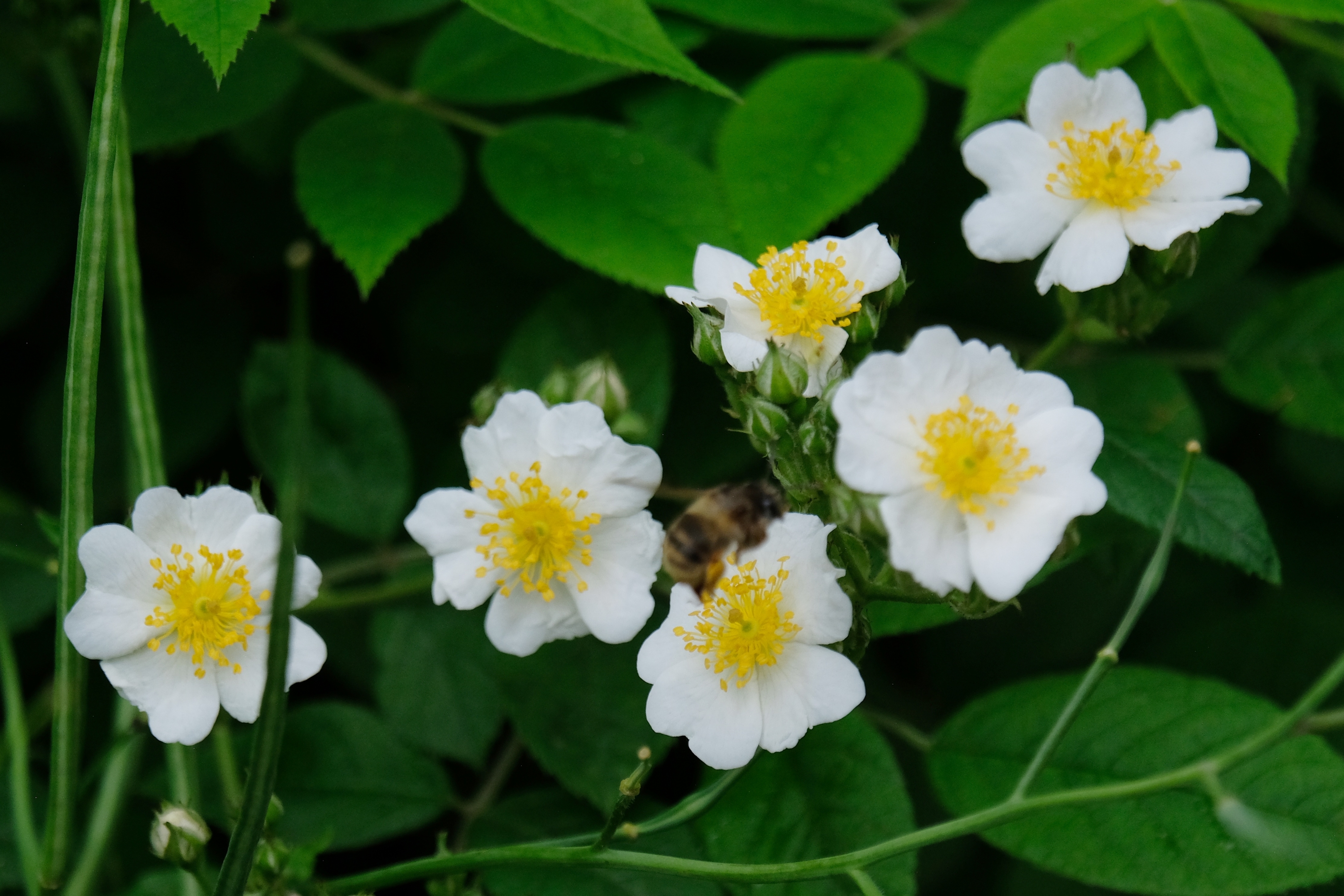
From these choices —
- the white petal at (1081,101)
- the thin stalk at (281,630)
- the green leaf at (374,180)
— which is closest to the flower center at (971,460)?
the white petal at (1081,101)

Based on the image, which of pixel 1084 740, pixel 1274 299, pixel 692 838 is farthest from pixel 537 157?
pixel 1274 299

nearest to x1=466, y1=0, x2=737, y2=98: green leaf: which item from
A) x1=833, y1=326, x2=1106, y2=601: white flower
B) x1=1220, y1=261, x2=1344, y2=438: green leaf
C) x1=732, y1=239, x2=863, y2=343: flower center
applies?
x1=732, y1=239, x2=863, y2=343: flower center

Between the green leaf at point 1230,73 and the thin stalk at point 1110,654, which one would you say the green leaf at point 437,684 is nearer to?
the thin stalk at point 1110,654

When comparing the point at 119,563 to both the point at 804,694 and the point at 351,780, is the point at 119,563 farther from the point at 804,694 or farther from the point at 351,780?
the point at 804,694

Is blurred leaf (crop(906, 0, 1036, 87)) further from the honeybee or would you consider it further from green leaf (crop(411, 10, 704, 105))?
the honeybee

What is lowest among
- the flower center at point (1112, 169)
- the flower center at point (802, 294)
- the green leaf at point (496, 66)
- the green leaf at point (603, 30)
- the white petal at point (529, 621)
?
the white petal at point (529, 621)

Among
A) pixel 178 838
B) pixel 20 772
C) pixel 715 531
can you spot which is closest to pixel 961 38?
pixel 715 531
